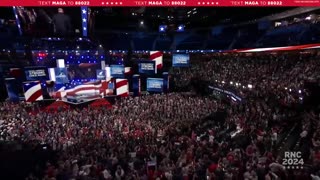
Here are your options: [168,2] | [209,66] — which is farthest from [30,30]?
[168,2]

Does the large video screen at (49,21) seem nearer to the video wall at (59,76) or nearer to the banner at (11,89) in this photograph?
the video wall at (59,76)

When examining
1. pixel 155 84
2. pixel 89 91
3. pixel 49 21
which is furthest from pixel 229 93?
pixel 49 21

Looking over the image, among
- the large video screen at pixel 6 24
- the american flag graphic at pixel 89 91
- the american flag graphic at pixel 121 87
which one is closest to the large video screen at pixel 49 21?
the american flag graphic at pixel 89 91

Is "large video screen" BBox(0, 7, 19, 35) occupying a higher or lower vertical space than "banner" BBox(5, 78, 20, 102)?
higher

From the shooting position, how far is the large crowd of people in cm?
1023

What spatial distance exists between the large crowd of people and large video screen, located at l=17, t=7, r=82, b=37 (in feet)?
30.0

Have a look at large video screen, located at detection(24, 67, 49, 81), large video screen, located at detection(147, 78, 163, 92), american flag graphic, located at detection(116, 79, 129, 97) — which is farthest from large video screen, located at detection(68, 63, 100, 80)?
american flag graphic, located at detection(116, 79, 129, 97)

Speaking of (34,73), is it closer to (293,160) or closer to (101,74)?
(101,74)

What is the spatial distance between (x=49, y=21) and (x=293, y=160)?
26951 millimetres

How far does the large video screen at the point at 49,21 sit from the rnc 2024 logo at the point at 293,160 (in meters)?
25.6

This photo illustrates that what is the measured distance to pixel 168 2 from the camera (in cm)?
624

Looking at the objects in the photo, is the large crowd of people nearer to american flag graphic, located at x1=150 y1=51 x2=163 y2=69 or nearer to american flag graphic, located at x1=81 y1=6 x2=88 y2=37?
american flag graphic, located at x1=150 y1=51 x2=163 y2=69

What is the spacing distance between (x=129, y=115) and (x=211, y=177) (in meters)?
11.8

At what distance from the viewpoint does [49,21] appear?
3153 centimetres
